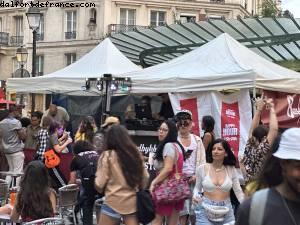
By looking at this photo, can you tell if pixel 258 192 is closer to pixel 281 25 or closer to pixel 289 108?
pixel 289 108

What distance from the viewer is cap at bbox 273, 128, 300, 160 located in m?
2.96

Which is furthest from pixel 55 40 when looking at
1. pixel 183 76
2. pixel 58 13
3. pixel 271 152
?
pixel 271 152

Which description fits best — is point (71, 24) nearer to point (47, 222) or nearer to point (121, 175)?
point (121, 175)

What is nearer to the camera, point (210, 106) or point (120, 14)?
point (210, 106)

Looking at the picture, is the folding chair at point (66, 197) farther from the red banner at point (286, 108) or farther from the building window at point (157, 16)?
the building window at point (157, 16)

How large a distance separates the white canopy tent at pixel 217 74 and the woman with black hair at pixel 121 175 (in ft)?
14.3

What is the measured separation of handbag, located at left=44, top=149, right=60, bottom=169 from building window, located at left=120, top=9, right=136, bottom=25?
38440 millimetres

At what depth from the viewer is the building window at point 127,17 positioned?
4909cm

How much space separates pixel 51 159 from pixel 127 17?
127ft

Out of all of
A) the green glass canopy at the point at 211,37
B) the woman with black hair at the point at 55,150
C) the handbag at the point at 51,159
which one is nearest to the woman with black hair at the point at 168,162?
the handbag at the point at 51,159

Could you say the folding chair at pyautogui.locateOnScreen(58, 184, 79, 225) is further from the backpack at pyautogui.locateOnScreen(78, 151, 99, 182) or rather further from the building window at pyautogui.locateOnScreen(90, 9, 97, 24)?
the building window at pyautogui.locateOnScreen(90, 9, 97, 24)

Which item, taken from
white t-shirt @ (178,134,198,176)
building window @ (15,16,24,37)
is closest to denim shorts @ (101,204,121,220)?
white t-shirt @ (178,134,198,176)

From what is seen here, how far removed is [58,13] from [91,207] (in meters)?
42.7

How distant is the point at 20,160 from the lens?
12664 millimetres
